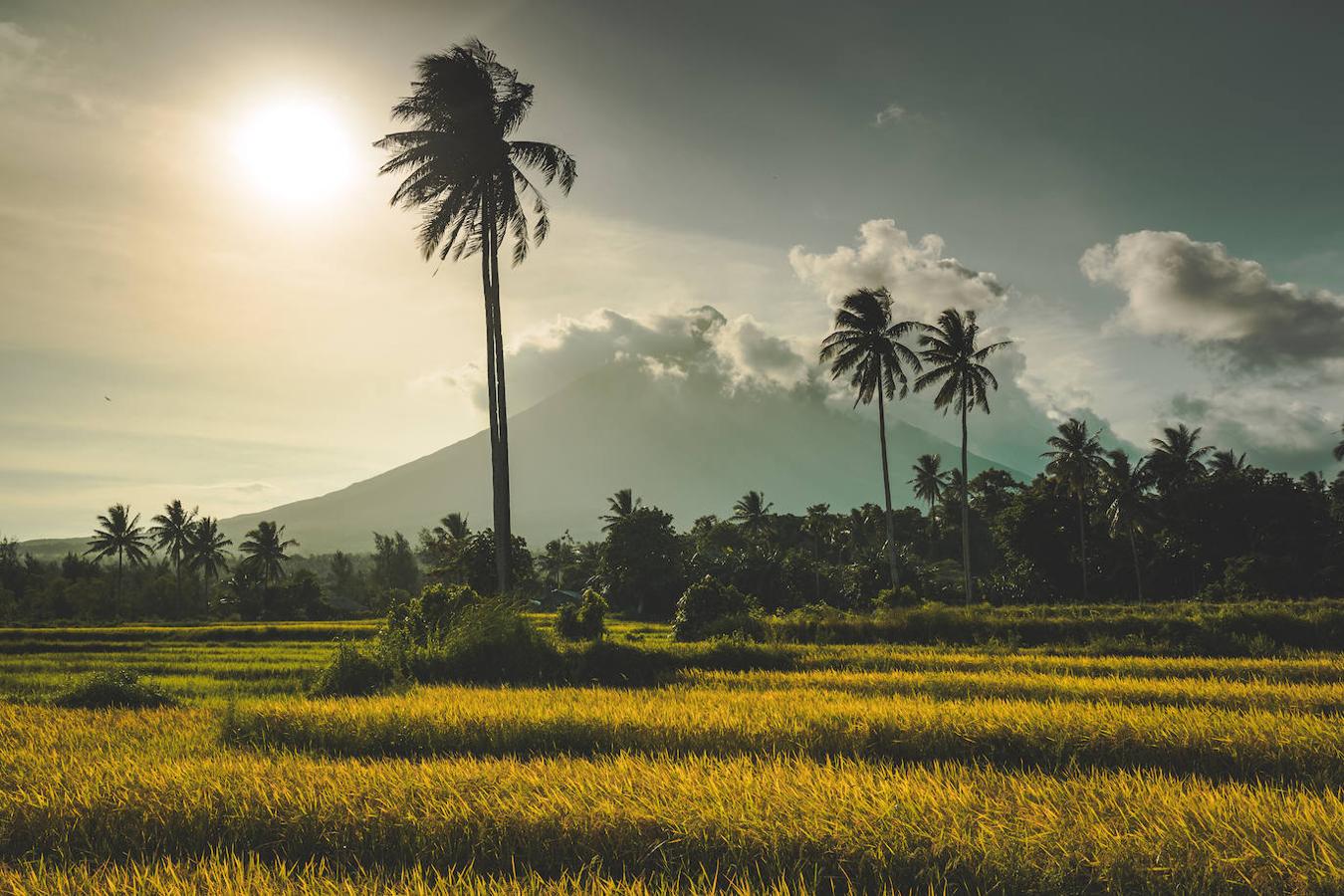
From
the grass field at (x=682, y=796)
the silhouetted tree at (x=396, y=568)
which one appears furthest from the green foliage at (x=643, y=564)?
the grass field at (x=682, y=796)

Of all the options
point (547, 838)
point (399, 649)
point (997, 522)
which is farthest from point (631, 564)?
point (547, 838)

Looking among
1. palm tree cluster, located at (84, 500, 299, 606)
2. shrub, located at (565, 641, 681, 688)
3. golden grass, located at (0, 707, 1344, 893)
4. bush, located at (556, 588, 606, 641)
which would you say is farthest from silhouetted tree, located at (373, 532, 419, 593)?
golden grass, located at (0, 707, 1344, 893)

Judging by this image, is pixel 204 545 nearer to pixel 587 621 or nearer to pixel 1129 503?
pixel 587 621

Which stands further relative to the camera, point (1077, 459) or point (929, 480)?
point (929, 480)

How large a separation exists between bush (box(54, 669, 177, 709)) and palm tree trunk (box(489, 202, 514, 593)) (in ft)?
24.6

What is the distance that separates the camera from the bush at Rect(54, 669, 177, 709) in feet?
44.9

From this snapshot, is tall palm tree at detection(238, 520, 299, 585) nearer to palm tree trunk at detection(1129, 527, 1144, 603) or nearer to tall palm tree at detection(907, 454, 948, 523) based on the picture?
tall palm tree at detection(907, 454, 948, 523)

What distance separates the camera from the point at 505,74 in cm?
2197

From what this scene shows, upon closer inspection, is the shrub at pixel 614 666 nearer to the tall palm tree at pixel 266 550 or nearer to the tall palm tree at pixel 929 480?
the tall palm tree at pixel 266 550

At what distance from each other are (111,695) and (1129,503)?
47799 mm

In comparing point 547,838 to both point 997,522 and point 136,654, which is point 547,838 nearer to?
point 136,654

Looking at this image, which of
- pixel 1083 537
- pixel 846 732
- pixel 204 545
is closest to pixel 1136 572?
pixel 1083 537

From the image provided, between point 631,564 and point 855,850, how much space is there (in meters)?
48.0

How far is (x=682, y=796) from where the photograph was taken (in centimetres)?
575
